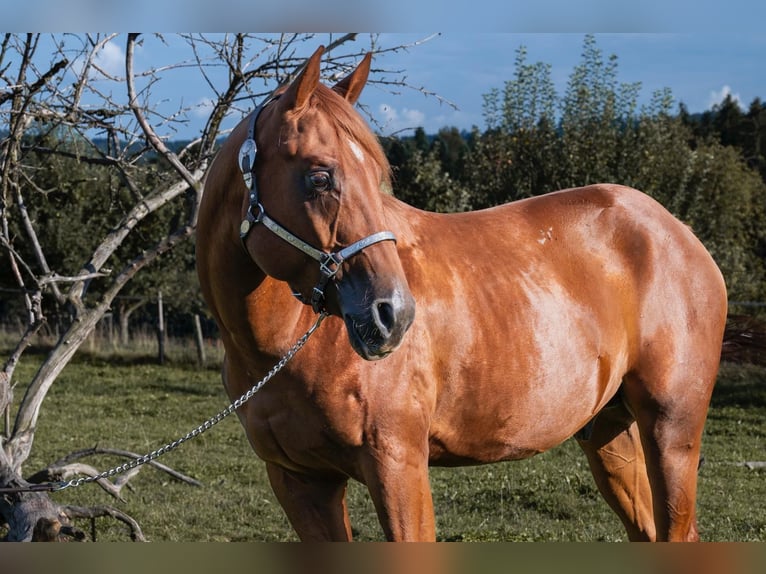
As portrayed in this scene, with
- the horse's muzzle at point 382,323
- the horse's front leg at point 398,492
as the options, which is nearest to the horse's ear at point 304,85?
the horse's muzzle at point 382,323

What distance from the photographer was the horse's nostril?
2186mm

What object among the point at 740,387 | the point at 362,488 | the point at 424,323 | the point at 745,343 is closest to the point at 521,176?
the point at 740,387

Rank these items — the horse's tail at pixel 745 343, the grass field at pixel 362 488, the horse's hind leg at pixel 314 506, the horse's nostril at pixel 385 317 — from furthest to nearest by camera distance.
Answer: the grass field at pixel 362 488, the horse's tail at pixel 745 343, the horse's hind leg at pixel 314 506, the horse's nostril at pixel 385 317

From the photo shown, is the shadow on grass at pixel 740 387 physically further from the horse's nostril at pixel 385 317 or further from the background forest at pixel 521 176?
the horse's nostril at pixel 385 317

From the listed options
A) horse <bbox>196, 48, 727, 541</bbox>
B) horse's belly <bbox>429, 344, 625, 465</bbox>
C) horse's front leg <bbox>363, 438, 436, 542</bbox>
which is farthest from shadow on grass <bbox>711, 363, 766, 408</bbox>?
horse's front leg <bbox>363, 438, 436, 542</bbox>

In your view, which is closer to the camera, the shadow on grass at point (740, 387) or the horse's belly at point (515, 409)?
the horse's belly at point (515, 409)

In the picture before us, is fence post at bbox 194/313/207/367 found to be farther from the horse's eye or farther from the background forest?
the horse's eye

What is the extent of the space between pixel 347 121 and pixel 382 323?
0.59 metres

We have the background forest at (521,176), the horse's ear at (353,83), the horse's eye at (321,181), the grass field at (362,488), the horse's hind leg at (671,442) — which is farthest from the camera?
the background forest at (521,176)

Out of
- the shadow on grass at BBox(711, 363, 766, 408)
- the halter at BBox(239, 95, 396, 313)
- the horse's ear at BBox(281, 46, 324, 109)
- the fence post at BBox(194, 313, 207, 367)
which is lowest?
the shadow on grass at BBox(711, 363, 766, 408)

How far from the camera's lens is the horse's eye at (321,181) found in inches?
91.0

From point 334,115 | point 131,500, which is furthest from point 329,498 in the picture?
point 131,500

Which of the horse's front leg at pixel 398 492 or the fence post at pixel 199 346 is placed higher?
the horse's front leg at pixel 398 492

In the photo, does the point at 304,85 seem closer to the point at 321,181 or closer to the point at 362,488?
the point at 321,181
